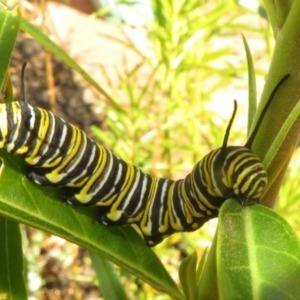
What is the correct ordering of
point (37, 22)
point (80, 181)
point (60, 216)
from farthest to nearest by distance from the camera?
point (37, 22) < point (80, 181) < point (60, 216)

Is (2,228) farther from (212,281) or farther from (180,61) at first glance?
(180,61)

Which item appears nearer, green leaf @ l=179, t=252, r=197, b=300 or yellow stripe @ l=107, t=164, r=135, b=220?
green leaf @ l=179, t=252, r=197, b=300

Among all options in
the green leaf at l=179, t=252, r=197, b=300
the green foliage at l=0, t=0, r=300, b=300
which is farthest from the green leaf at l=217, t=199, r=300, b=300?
the green leaf at l=179, t=252, r=197, b=300

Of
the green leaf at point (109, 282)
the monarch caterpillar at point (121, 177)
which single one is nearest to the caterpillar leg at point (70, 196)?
the monarch caterpillar at point (121, 177)

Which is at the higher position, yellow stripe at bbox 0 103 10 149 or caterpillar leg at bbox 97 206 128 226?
yellow stripe at bbox 0 103 10 149

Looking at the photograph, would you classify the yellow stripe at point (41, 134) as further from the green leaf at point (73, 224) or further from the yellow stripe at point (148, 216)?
the yellow stripe at point (148, 216)


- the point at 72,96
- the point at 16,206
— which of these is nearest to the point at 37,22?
the point at 72,96

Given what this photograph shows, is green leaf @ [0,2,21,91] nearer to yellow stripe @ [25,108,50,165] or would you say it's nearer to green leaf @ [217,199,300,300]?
yellow stripe @ [25,108,50,165]

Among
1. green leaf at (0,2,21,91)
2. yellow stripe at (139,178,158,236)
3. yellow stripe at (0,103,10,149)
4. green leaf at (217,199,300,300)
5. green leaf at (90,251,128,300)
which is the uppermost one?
green leaf at (0,2,21,91)
